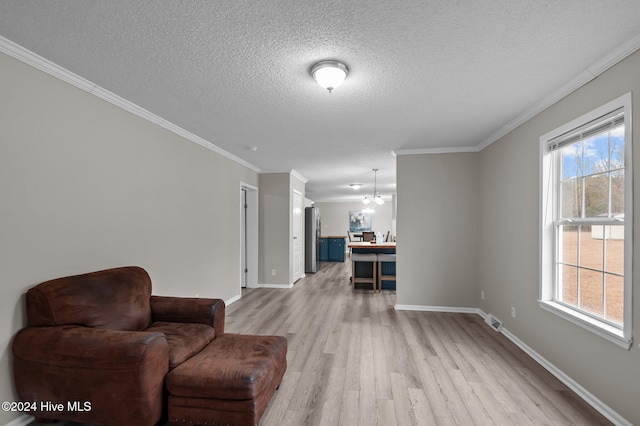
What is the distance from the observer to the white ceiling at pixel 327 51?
1.69 meters

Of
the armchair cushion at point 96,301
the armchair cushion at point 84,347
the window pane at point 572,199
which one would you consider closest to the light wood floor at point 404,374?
the armchair cushion at point 84,347

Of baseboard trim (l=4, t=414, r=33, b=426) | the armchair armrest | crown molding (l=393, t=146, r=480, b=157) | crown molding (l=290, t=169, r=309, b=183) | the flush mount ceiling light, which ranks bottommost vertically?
baseboard trim (l=4, t=414, r=33, b=426)

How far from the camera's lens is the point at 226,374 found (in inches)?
75.2

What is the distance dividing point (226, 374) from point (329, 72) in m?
2.12

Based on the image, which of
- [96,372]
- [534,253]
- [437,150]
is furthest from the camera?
[437,150]

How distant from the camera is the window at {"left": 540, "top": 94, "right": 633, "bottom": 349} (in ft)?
6.85

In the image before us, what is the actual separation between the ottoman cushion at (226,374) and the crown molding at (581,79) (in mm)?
Result: 3080

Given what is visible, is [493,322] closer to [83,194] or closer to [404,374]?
[404,374]

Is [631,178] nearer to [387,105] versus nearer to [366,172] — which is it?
[387,105]

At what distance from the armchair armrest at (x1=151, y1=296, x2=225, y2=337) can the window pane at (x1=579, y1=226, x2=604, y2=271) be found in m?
3.08

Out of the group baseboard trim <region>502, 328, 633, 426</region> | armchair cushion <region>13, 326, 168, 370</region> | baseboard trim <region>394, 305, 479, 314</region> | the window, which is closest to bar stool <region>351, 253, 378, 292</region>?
baseboard trim <region>394, 305, 479, 314</region>

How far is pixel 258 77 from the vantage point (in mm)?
2461

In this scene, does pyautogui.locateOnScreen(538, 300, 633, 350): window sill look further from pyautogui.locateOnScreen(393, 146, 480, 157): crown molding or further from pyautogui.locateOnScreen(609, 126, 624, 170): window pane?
pyautogui.locateOnScreen(393, 146, 480, 157): crown molding

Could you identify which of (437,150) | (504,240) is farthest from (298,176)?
(504,240)
